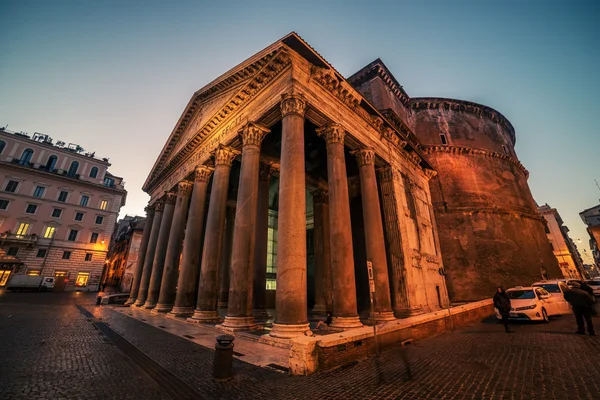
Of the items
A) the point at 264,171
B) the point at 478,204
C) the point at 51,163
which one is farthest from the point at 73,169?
the point at 478,204

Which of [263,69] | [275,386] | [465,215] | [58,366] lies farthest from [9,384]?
[465,215]

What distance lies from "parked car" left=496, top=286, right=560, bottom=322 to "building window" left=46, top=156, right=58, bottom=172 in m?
49.7

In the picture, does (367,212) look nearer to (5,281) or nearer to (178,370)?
(178,370)

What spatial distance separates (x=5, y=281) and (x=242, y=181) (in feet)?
123

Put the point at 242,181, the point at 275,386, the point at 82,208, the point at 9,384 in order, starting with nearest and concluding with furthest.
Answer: the point at 9,384 → the point at 275,386 → the point at 242,181 → the point at 82,208

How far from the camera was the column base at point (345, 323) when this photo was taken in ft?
25.7

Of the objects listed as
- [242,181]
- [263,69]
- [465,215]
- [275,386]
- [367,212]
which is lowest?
[275,386]

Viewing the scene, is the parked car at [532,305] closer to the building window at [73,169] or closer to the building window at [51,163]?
the building window at [73,169]

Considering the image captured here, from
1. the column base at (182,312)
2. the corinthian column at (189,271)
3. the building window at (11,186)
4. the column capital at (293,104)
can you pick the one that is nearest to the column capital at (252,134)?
the column capital at (293,104)

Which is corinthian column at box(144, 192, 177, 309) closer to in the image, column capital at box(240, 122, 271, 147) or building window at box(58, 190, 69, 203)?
column capital at box(240, 122, 271, 147)

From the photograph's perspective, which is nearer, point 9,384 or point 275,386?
point 9,384

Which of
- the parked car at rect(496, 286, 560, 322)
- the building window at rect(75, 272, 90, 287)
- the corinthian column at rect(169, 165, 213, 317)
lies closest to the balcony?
the building window at rect(75, 272, 90, 287)

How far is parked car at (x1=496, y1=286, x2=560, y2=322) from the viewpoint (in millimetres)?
10203

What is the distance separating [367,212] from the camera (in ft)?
36.2
